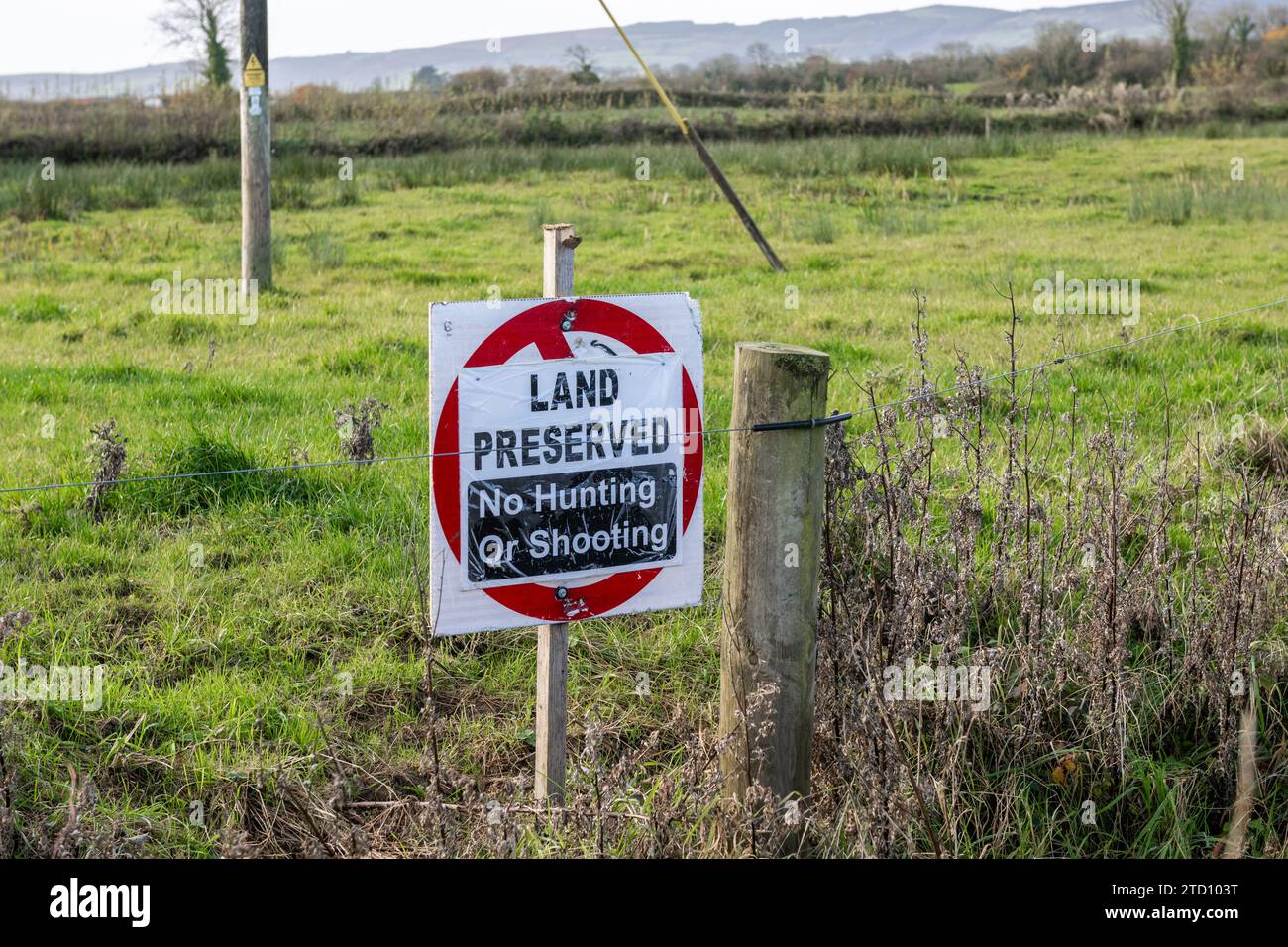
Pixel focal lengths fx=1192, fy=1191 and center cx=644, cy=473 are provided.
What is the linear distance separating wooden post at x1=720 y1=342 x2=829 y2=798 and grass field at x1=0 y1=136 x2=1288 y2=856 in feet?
2.35

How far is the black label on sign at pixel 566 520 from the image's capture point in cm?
278

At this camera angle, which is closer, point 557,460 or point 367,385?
point 557,460

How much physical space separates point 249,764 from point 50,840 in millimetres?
550

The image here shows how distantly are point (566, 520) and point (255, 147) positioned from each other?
825 cm

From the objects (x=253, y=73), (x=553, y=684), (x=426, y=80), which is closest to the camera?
(x=553, y=684)

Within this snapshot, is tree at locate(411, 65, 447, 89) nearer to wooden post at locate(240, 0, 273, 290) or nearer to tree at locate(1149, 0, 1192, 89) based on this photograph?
tree at locate(1149, 0, 1192, 89)

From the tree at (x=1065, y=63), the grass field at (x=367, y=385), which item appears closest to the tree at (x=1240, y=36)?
the tree at (x=1065, y=63)

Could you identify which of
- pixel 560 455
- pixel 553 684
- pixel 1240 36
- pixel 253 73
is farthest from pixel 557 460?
pixel 1240 36

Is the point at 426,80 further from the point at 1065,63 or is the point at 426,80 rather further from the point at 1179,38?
the point at 1179,38

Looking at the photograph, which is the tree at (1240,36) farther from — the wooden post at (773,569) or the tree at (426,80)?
the wooden post at (773,569)

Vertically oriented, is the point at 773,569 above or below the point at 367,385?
below

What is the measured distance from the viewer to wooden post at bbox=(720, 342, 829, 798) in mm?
2729

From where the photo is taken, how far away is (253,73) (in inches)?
380

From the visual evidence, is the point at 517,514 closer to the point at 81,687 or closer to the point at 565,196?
the point at 81,687
